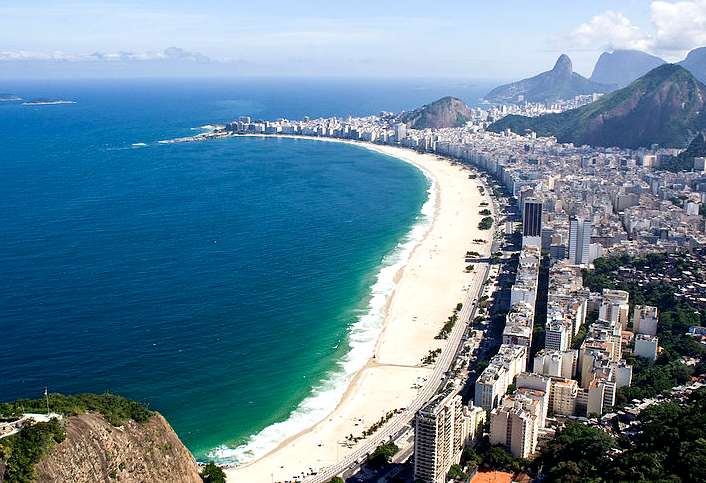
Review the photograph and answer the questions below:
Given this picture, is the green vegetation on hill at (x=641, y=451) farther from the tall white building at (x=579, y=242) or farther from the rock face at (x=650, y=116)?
the rock face at (x=650, y=116)

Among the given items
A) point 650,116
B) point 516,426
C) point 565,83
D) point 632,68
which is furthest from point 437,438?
point 632,68

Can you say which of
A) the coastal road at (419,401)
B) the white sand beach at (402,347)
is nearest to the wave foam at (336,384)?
the white sand beach at (402,347)

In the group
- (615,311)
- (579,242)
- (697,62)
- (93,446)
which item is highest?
(697,62)

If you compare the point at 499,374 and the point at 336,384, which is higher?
the point at 499,374

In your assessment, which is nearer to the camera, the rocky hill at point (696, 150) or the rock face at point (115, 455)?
the rock face at point (115, 455)

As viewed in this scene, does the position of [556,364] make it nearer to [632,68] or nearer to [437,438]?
[437,438]

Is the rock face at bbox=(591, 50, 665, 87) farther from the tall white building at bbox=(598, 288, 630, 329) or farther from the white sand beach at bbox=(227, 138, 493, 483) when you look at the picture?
the tall white building at bbox=(598, 288, 630, 329)

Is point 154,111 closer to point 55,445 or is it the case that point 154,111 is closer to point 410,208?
point 410,208
